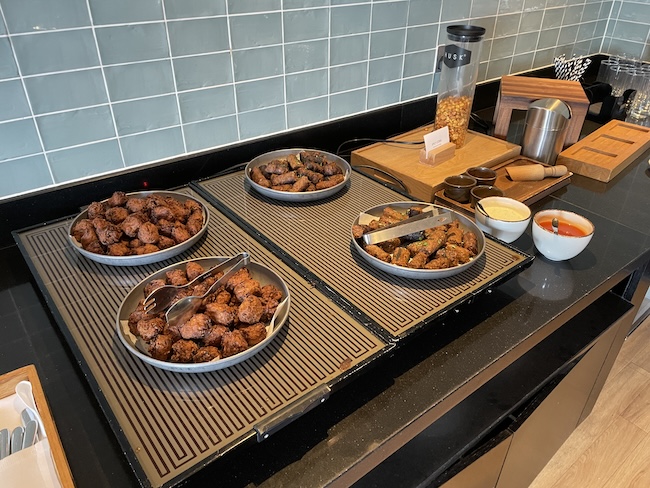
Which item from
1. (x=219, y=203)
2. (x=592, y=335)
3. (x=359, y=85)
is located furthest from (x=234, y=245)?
(x=592, y=335)

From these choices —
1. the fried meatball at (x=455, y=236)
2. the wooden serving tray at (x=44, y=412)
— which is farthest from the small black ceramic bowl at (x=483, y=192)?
the wooden serving tray at (x=44, y=412)

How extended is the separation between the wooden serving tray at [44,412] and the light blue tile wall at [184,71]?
0.48 meters

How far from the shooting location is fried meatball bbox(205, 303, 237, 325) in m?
0.74

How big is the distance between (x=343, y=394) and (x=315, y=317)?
0.12m

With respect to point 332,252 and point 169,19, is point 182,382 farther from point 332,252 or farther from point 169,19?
point 169,19

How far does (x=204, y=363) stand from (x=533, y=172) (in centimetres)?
103

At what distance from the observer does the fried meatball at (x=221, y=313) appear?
2.43 ft

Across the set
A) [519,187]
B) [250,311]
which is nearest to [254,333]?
[250,311]

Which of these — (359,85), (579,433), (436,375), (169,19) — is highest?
(169,19)

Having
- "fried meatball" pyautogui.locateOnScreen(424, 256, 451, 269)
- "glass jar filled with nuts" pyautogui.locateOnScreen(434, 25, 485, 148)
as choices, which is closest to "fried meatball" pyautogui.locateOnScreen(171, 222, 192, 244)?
"fried meatball" pyautogui.locateOnScreen(424, 256, 451, 269)

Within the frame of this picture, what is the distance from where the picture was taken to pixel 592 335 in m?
1.17

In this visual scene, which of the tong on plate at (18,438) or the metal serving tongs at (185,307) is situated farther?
the metal serving tongs at (185,307)

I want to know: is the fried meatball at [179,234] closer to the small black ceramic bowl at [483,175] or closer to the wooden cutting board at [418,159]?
the wooden cutting board at [418,159]

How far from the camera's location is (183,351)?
70cm
